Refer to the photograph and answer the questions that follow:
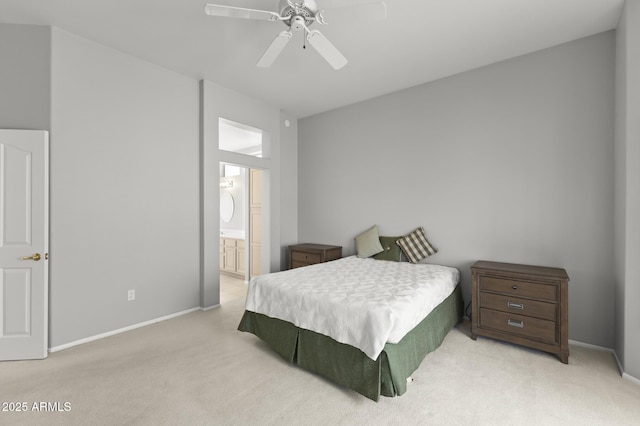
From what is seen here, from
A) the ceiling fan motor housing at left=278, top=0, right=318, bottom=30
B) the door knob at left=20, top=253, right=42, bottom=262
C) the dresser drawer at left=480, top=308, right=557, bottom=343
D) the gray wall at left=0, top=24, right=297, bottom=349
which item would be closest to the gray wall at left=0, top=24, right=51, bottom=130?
the gray wall at left=0, top=24, right=297, bottom=349

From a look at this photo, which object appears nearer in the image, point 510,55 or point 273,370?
point 273,370

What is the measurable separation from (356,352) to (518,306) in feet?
5.74

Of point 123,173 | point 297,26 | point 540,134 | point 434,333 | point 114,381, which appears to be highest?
point 297,26

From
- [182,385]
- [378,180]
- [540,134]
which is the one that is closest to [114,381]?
[182,385]

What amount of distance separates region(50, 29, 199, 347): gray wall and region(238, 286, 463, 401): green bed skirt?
1416 mm

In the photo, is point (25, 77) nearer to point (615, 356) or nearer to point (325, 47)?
point (325, 47)

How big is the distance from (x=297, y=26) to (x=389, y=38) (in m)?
1.10

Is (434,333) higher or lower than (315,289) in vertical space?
lower

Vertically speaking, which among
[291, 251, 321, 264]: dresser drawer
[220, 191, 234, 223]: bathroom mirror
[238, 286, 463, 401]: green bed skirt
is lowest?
[238, 286, 463, 401]: green bed skirt

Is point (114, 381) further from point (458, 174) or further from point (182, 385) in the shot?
point (458, 174)

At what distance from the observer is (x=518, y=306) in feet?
9.23

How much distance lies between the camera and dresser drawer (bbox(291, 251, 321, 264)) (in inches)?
178

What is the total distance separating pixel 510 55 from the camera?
10.7 ft

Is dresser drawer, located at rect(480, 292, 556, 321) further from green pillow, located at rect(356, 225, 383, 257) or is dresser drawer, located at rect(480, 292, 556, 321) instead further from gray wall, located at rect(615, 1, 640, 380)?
green pillow, located at rect(356, 225, 383, 257)
